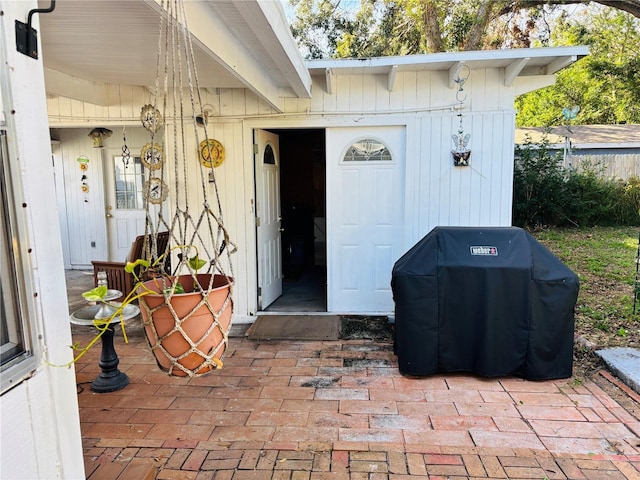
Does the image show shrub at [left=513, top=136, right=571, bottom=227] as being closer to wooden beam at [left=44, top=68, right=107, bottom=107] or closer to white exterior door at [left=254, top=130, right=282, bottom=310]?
white exterior door at [left=254, top=130, right=282, bottom=310]

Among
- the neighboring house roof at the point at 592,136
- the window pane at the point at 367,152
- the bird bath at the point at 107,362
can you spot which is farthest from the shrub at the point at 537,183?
the bird bath at the point at 107,362

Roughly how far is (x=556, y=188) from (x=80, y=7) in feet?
29.9

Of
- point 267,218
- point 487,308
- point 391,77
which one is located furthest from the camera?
point 267,218

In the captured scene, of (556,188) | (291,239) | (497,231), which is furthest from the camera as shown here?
(556,188)

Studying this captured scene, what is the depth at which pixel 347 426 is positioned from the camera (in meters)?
2.64

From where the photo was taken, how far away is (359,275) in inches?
186

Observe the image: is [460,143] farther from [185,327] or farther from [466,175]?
[185,327]

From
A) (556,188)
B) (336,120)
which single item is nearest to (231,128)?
(336,120)

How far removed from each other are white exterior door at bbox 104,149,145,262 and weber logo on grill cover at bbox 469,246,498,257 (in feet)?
17.5

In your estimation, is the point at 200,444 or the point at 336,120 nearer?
the point at 200,444

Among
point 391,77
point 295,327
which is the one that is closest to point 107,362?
point 295,327

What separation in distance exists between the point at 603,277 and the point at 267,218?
465 centimetres

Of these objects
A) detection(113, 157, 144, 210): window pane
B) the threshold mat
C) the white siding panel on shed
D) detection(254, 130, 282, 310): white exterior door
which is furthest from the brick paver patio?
detection(113, 157, 144, 210): window pane

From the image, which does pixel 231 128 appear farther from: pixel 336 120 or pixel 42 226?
pixel 42 226
